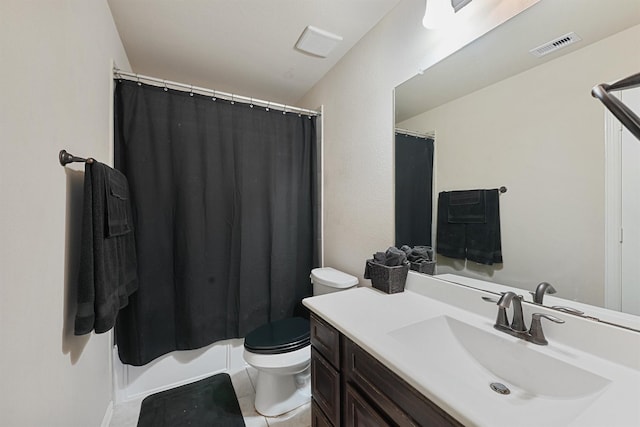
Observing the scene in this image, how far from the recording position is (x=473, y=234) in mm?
1109

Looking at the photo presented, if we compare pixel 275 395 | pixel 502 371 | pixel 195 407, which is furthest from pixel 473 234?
pixel 195 407

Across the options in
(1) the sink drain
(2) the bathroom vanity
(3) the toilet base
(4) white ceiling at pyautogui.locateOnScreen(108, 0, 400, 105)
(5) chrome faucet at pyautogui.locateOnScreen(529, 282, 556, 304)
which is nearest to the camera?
(2) the bathroom vanity

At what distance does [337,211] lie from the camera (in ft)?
6.28

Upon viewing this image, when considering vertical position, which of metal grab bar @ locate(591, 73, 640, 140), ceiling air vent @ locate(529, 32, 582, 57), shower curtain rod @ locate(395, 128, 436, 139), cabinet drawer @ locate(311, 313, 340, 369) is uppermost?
ceiling air vent @ locate(529, 32, 582, 57)

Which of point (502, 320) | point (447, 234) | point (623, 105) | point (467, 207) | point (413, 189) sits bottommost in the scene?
point (502, 320)

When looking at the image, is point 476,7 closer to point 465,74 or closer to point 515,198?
point 465,74

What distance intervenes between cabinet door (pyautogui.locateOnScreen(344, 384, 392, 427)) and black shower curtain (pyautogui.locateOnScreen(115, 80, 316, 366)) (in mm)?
1156

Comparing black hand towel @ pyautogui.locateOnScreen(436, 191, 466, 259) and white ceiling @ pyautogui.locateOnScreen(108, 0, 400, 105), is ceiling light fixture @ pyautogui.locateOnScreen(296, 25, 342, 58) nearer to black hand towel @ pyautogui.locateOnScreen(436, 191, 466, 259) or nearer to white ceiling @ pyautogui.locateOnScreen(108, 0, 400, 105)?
white ceiling @ pyautogui.locateOnScreen(108, 0, 400, 105)

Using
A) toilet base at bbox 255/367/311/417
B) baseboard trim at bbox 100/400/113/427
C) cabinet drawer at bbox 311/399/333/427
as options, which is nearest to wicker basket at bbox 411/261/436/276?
cabinet drawer at bbox 311/399/333/427

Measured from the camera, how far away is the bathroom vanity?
54 centimetres

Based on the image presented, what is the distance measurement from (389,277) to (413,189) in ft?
1.61

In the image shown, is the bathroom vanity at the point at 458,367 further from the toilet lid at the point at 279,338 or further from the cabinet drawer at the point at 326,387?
the toilet lid at the point at 279,338

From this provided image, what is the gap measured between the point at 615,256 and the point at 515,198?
0.31m

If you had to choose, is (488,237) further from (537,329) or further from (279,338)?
(279,338)
